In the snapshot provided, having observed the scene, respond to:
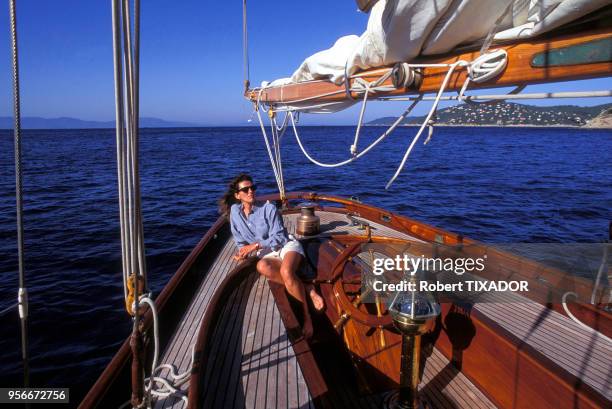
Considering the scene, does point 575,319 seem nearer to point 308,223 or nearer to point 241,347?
point 241,347

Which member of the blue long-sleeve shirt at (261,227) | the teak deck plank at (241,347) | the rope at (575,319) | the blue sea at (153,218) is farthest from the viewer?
the blue sea at (153,218)

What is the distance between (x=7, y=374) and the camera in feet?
15.6

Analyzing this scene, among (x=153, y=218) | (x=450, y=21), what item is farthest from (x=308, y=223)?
(x=153, y=218)

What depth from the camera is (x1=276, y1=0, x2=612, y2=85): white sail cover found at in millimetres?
1505

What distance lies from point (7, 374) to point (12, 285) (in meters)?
3.06

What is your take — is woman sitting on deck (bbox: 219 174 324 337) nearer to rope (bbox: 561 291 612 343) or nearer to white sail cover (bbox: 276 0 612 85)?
white sail cover (bbox: 276 0 612 85)

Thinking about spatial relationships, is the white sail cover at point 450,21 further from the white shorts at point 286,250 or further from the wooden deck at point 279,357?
the wooden deck at point 279,357

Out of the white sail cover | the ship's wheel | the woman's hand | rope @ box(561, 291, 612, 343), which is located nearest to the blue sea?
the woman's hand

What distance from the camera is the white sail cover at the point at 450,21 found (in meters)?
1.50

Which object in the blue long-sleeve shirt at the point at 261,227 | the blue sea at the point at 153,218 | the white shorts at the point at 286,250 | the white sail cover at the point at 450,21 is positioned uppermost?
the white sail cover at the point at 450,21

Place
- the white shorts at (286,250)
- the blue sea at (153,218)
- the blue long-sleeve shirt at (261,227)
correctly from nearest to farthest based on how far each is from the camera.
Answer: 1. the white shorts at (286,250)
2. the blue long-sleeve shirt at (261,227)
3. the blue sea at (153,218)

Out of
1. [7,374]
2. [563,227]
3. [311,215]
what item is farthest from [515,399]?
[563,227]

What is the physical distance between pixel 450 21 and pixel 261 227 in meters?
2.67

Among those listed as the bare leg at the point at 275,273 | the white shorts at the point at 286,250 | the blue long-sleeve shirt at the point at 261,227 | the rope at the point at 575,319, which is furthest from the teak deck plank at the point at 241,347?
the rope at the point at 575,319
